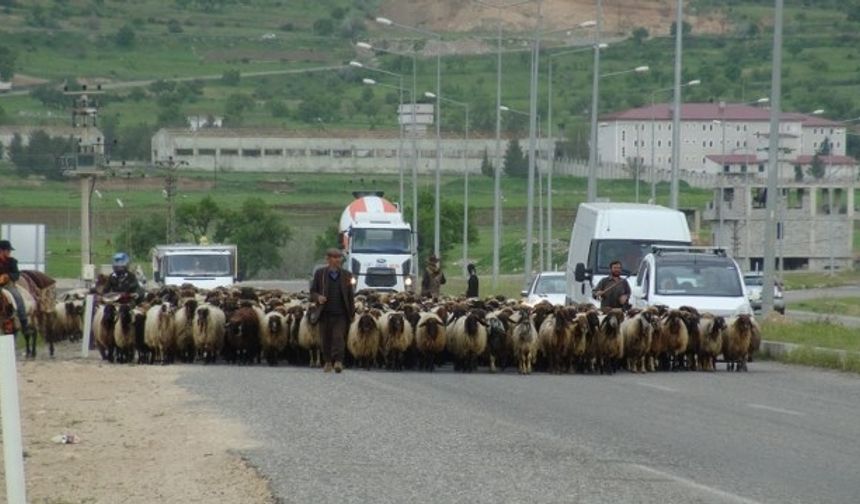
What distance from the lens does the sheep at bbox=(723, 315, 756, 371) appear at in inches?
1184

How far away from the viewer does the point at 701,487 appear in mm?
14969

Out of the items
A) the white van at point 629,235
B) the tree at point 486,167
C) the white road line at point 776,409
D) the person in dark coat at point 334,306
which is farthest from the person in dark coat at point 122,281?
the tree at point 486,167

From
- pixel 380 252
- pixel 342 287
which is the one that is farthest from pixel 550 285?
pixel 342 287

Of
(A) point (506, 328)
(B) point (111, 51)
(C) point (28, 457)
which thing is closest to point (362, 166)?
(B) point (111, 51)

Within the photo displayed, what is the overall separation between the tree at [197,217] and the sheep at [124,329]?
77368 mm

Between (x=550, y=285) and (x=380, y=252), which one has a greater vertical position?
(x=380, y=252)

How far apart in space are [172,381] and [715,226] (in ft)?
264

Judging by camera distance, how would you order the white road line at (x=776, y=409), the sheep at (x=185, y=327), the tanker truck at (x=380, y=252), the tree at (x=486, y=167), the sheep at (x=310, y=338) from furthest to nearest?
1. the tree at (x=486, y=167)
2. the tanker truck at (x=380, y=252)
3. the sheep at (x=185, y=327)
4. the sheep at (x=310, y=338)
5. the white road line at (x=776, y=409)

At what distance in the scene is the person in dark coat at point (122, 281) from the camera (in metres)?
34.8

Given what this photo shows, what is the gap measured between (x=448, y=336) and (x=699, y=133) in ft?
415

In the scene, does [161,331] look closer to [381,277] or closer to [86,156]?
[381,277]

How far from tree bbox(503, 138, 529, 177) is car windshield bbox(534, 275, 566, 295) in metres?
95.7

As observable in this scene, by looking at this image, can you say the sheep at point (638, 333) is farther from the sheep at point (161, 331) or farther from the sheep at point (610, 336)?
the sheep at point (161, 331)

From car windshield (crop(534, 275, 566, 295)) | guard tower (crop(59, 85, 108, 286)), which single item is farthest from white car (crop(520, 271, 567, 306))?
guard tower (crop(59, 85, 108, 286))
